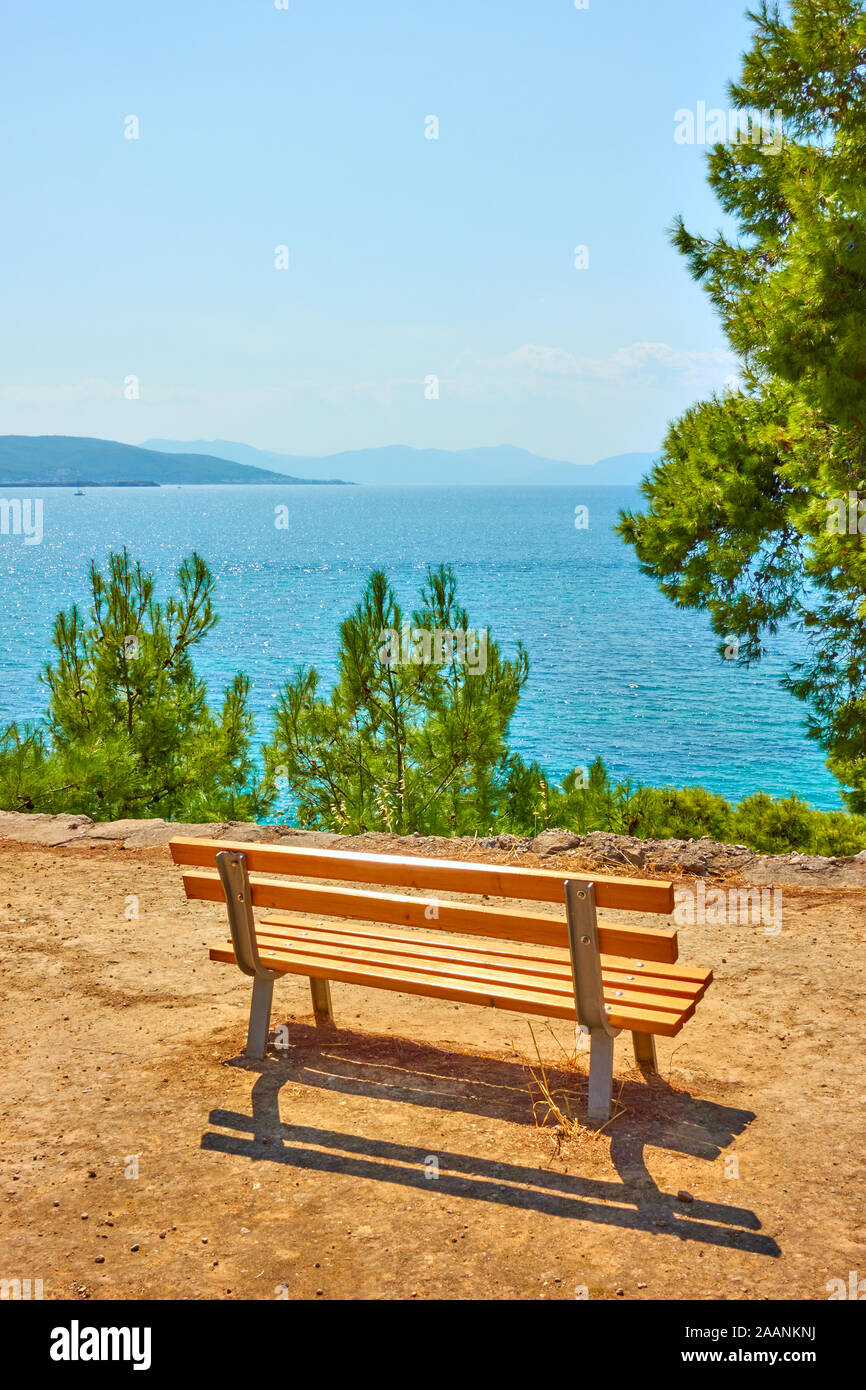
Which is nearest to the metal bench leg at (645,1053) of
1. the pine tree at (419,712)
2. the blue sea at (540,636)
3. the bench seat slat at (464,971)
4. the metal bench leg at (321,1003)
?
the bench seat slat at (464,971)

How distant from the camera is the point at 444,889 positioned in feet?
11.4

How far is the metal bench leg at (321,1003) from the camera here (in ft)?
14.9

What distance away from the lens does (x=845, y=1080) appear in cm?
399

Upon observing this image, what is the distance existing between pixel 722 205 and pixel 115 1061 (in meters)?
10.7

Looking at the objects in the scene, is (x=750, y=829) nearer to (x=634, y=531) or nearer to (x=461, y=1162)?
(x=634, y=531)

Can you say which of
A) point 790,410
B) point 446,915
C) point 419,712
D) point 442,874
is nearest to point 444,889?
point 442,874

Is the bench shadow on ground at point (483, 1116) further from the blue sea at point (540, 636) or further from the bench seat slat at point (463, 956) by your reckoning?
the blue sea at point (540, 636)

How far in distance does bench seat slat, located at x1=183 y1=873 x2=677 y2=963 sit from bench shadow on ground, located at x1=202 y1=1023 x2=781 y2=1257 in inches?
23.9

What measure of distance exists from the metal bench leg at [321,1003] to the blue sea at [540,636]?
13323 millimetres

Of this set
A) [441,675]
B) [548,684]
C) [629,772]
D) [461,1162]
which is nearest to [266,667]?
[548,684]

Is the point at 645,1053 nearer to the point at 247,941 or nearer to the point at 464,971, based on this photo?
the point at 464,971

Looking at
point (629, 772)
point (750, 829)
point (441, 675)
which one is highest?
point (441, 675)
